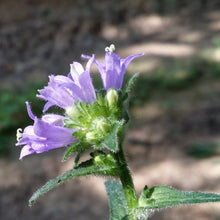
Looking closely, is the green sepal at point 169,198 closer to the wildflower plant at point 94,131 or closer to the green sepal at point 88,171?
the wildflower plant at point 94,131

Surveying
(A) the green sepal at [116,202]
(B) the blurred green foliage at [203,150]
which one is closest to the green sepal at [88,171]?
(A) the green sepal at [116,202]

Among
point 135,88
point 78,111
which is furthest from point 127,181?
point 135,88

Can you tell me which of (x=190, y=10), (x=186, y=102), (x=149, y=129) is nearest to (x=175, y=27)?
(x=190, y=10)

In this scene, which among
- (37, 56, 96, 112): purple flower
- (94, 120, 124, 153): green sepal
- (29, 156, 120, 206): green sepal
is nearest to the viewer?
(94, 120, 124, 153): green sepal

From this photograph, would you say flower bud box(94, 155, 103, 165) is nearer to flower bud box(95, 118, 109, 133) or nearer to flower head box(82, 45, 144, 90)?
flower bud box(95, 118, 109, 133)

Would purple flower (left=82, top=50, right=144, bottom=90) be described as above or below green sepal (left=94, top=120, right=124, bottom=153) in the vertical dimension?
above

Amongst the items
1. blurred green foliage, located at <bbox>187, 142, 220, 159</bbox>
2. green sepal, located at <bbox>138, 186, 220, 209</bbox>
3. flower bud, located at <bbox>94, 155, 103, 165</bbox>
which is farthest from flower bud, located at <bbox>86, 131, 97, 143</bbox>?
blurred green foliage, located at <bbox>187, 142, 220, 159</bbox>
